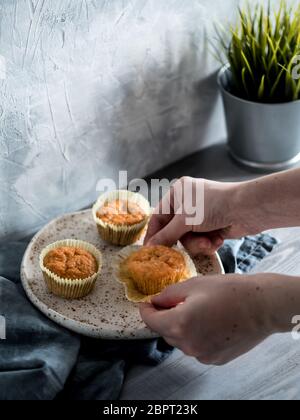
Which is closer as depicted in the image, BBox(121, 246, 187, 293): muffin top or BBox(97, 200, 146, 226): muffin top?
BBox(121, 246, 187, 293): muffin top

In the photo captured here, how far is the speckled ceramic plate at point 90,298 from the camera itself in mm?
1020

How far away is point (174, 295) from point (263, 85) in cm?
58

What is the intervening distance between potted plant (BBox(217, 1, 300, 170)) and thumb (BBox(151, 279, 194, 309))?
0.54 meters

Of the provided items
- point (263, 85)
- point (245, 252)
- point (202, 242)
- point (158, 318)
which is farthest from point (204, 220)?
point (263, 85)

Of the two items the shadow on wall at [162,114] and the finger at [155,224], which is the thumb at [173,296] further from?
the shadow on wall at [162,114]

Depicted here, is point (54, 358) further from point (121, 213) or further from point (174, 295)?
point (121, 213)

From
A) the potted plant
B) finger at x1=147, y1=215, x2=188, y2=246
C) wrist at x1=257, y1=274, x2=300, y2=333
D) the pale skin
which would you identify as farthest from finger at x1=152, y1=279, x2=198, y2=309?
the potted plant

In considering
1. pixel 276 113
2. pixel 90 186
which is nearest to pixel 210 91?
pixel 276 113

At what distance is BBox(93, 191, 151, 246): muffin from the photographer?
117 centimetres

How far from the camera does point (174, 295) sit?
91 cm

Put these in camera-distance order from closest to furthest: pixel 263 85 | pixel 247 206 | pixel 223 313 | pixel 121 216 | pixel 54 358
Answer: pixel 223 313 → pixel 54 358 → pixel 247 206 → pixel 121 216 → pixel 263 85

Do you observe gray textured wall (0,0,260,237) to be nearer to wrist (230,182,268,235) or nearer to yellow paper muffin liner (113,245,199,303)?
yellow paper muffin liner (113,245,199,303)

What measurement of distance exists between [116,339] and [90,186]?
37 cm
